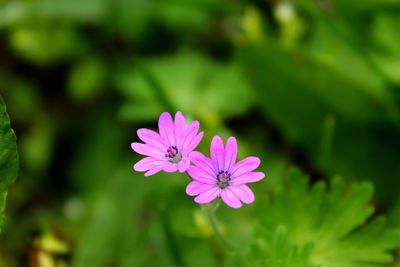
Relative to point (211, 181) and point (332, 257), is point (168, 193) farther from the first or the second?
point (211, 181)

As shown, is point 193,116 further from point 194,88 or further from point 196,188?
point 196,188

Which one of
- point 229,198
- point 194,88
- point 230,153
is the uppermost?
point 194,88

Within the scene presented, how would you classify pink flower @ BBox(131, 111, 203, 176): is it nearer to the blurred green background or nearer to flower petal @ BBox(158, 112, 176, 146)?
flower petal @ BBox(158, 112, 176, 146)

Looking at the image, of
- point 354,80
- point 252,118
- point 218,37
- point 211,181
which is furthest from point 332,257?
point 218,37

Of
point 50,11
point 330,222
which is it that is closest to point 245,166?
point 330,222

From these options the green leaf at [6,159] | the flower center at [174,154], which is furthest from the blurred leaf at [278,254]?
the green leaf at [6,159]

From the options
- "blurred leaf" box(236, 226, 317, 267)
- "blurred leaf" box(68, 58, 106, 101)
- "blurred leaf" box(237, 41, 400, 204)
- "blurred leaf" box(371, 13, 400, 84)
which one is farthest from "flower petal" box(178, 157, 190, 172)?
"blurred leaf" box(68, 58, 106, 101)

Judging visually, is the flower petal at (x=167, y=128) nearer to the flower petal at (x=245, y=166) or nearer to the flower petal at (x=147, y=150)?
the flower petal at (x=147, y=150)
